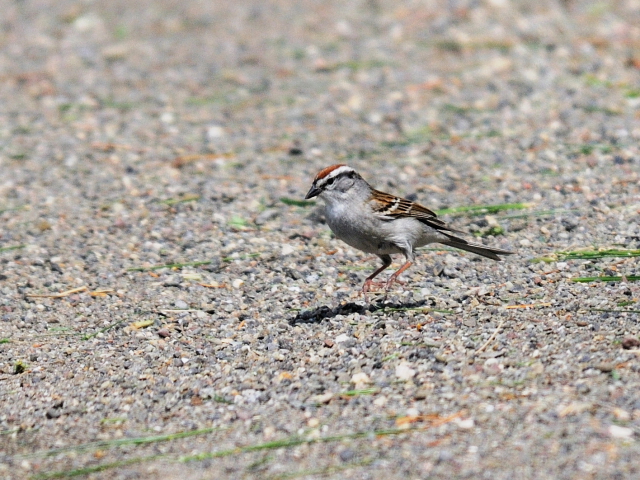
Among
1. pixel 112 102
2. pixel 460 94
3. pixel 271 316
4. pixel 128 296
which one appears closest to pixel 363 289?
pixel 271 316

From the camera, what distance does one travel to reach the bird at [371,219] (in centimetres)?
646

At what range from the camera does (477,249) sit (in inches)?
266

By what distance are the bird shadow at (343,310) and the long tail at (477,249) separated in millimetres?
522

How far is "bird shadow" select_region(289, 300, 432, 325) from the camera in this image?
639 centimetres

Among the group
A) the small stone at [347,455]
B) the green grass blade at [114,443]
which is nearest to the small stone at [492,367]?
the small stone at [347,455]

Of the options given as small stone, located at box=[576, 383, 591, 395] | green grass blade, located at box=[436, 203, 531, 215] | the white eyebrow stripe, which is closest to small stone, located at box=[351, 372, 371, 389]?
→ small stone, located at box=[576, 383, 591, 395]

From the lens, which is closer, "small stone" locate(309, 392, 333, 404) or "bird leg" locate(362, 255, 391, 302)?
"small stone" locate(309, 392, 333, 404)

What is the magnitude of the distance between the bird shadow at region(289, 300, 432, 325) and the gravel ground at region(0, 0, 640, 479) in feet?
0.16

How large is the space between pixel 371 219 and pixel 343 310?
638 millimetres

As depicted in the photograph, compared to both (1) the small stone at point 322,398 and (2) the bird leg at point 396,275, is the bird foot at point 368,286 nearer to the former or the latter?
(2) the bird leg at point 396,275

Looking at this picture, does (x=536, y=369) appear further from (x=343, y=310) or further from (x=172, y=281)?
(x=172, y=281)

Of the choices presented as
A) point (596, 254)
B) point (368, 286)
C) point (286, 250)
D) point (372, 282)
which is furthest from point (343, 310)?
point (596, 254)

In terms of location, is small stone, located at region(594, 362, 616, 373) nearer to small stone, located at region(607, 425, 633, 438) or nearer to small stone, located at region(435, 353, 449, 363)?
small stone, located at region(607, 425, 633, 438)

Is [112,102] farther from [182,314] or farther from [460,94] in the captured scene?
[182,314]
